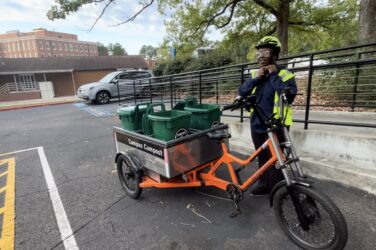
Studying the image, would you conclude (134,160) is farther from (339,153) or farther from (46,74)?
(46,74)

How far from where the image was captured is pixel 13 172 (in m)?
3.87

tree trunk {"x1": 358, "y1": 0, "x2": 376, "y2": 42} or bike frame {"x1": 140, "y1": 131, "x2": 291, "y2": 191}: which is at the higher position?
tree trunk {"x1": 358, "y1": 0, "x2": 376, "y2": 42}

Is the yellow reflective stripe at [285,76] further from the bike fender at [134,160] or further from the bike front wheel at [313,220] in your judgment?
the bike fender at [134,160]

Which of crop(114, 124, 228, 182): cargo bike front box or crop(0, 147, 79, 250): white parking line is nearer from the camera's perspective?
crop(0, 147, 79, 250): white parking line

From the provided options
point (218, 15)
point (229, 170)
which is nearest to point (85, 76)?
point (218, 15)

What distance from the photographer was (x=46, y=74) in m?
22.9

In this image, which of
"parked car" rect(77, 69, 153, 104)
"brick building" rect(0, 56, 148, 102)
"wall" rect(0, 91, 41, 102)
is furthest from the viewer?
"brick building" rect(0, 56, 148, 102)

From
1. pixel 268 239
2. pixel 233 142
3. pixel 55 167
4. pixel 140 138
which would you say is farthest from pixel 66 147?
pixel 268 239

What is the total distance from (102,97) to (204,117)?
10775 millimetres

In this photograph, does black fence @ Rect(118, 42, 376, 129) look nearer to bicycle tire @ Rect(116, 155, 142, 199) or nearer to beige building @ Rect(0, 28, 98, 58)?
bicycle tire @ Rect(116, 155, 142, 199)

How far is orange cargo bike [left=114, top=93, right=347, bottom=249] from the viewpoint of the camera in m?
1.81

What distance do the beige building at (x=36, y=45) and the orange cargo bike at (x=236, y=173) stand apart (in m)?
85.6

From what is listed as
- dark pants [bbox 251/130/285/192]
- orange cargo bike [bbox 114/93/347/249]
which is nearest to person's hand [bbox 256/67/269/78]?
orange cargo bike [bbox 114/93/347/249]

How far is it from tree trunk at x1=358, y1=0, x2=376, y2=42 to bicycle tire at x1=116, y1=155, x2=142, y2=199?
683 cm
